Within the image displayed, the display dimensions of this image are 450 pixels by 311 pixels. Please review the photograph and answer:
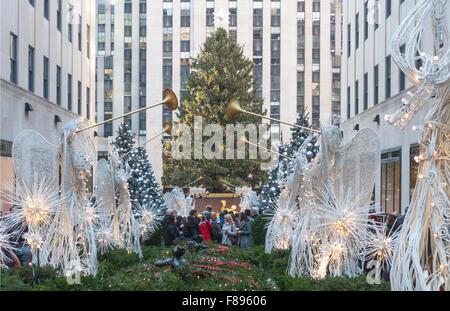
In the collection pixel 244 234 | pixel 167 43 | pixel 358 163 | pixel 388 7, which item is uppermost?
pixel 167 43

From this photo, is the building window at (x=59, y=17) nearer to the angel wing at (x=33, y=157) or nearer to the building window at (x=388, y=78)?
the building window at (x=388, y=78)

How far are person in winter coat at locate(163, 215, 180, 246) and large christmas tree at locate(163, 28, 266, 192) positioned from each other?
17.8 meters

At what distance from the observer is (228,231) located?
16.7 metres

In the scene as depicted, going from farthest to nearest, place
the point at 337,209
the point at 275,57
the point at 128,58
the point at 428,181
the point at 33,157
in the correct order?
1. the point at 128,58
2. the point at 275,57
3. the point at 33,157
4. the point at 337,209
5. the point at 428,181

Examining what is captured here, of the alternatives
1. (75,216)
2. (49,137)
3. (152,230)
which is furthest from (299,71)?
(75,216)

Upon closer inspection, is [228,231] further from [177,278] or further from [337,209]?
[337,209]

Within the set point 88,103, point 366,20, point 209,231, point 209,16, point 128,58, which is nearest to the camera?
point 209,231

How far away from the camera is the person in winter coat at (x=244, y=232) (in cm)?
1627

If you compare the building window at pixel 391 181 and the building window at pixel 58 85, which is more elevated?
the building window at pixel 58 85

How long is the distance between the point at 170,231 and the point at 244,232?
2.27 metres

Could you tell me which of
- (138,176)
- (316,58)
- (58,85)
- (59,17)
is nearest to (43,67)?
(58,85)

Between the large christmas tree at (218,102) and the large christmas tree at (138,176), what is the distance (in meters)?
7.46

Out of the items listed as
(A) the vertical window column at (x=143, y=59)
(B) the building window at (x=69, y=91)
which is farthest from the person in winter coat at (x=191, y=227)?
(A) the vertical window column at (x=143, y=59)
